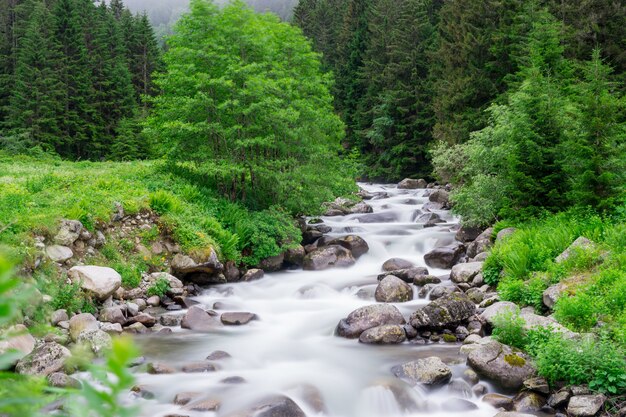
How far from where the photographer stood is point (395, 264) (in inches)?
701

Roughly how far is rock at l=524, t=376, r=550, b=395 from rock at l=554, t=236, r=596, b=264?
4.41 meters

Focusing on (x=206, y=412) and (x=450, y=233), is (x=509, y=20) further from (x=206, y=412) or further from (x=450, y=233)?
(x=206, y=412)

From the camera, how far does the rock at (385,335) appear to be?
1152cm

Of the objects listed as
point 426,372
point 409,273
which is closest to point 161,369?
point 426,372

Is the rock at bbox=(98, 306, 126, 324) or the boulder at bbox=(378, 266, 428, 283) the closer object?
the rock at bbox=(98, 306, 126, 324)

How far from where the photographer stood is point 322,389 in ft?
31.9

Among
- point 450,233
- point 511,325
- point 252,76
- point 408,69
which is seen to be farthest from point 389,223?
point 408,69

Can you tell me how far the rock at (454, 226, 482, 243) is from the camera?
19.3m

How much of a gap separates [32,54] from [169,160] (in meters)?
31.7

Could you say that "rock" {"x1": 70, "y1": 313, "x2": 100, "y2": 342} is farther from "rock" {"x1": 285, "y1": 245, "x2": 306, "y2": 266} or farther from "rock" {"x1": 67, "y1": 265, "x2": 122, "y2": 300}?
"rock" {"x1": 285, "y1": 245, "x2": 306, "y2": 266}

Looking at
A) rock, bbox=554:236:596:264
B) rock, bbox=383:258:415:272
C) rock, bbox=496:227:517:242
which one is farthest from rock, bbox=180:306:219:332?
rock, bbox=496:227:517:242

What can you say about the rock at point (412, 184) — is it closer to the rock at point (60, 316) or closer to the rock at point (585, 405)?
the rock at point (60, 316)

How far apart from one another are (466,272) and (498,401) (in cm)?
651

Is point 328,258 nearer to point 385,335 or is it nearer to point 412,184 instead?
point 385,335
